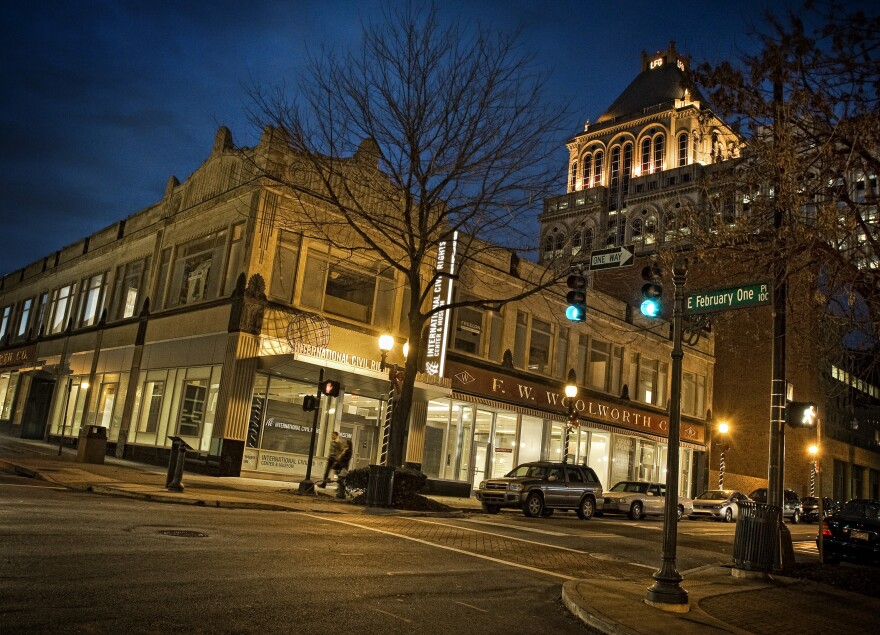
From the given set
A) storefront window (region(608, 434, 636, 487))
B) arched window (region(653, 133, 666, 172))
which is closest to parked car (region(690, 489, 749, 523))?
storefront window (region(608, 434, 636, 487))

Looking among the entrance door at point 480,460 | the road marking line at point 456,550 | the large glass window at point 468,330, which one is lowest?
the road marking line at point 456,550

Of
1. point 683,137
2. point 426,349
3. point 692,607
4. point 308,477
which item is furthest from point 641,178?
point 692,607

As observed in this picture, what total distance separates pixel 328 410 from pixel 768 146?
57.0ft

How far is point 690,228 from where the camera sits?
13.8m

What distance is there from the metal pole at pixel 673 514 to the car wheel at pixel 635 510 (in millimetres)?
19380

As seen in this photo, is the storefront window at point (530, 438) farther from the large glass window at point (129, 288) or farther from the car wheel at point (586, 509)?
the large glass window at point (129, 288)

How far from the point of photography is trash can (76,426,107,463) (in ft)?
69.9

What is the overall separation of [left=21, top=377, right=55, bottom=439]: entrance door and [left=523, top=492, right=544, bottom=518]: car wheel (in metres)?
24.6

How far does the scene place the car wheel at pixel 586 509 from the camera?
77.0 feet

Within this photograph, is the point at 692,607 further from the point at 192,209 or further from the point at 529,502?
the point at 192,209

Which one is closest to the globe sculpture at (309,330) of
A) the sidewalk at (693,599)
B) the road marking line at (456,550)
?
the sidewalk at (693,599)

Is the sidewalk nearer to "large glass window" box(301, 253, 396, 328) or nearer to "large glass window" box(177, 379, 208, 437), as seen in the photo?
"large glass window" box(177, 379, 208, 437)

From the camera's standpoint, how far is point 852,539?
51.6 ft

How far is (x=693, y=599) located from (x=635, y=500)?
62.9ft
